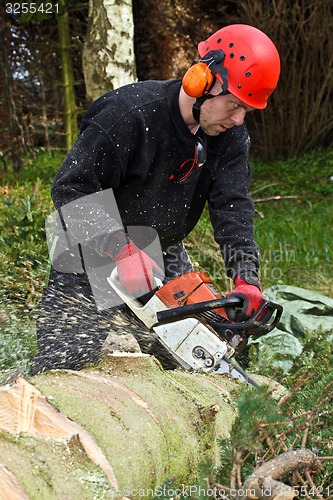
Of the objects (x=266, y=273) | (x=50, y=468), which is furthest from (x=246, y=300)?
(x=266, y=273)

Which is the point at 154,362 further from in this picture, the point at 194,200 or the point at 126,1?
the point at 126,1

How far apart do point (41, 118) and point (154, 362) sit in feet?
31.8

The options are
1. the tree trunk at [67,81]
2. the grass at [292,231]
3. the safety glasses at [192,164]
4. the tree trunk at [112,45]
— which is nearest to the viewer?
the safety glasses at [192,164]

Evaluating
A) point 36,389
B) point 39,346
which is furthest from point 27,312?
point 36,389

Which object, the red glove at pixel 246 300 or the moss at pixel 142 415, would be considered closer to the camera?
the moss at pixel 142 415

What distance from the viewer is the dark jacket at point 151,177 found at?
2955mm

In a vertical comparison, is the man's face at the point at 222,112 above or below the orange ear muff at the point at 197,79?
below

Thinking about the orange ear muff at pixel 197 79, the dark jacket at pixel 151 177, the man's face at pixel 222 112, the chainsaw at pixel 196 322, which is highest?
Answer: the orange ear muff at pixel 197 79

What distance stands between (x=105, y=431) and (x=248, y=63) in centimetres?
167

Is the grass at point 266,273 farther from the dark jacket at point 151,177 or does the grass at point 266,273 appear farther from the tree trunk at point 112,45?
the tree trunk at point 112,45

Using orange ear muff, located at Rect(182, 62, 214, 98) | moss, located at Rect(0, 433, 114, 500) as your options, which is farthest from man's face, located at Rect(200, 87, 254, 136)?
moss, located at Rect(0, 433, 114, 500)

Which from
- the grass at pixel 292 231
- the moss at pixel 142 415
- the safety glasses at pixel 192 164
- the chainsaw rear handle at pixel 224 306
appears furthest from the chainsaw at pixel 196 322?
the grass at pixel 292 231

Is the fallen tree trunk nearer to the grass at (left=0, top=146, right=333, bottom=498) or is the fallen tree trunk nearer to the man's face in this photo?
the grass at (left=0, top=146, right=333, bottom=498)

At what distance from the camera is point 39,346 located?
323 cm
